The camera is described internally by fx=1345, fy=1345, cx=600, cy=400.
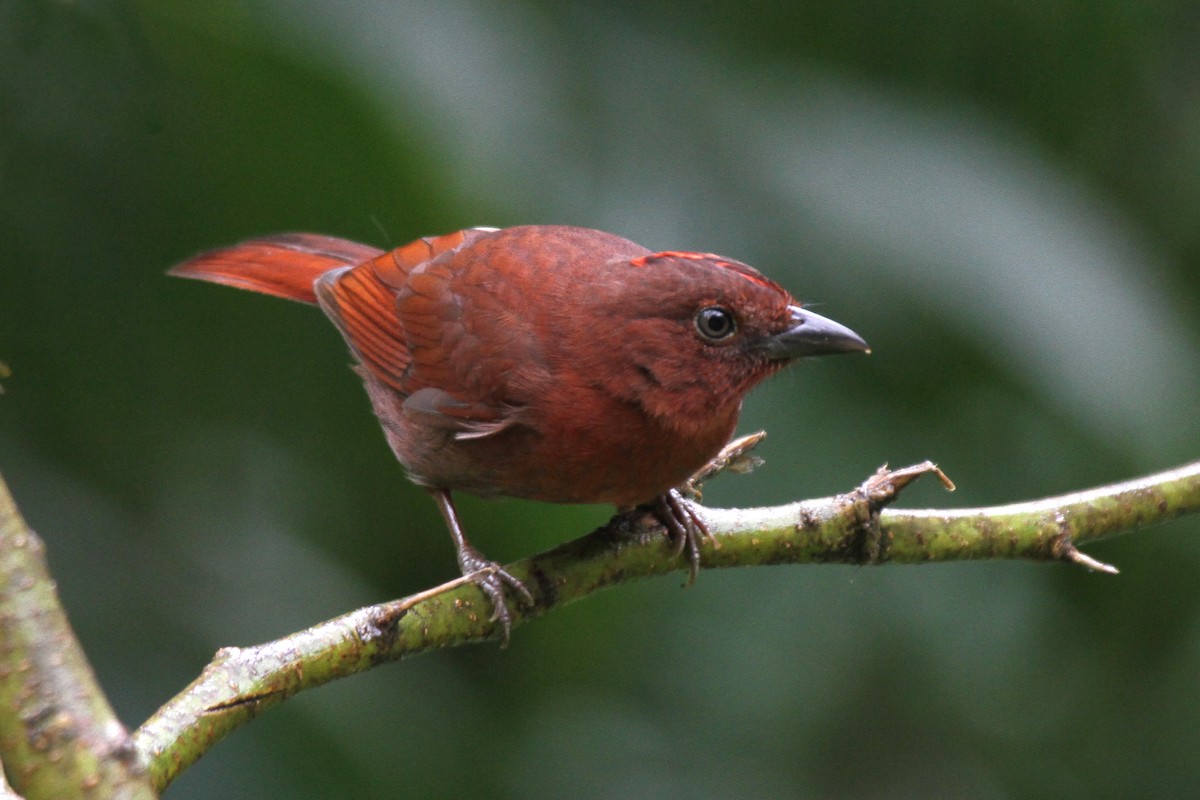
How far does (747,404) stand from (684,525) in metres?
0.92

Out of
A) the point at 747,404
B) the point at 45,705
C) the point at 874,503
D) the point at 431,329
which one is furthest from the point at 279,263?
the point at 45,705

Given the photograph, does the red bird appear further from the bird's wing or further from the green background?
the green background

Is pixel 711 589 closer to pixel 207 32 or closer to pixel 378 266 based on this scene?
pixel 378 266

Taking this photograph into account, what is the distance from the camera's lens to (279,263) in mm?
3955

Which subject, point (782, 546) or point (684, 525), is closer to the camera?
point (782, 546)

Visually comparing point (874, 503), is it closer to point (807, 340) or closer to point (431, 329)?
point (807, 340)

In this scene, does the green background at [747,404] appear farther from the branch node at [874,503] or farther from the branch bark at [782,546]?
the branch node at [874,503]

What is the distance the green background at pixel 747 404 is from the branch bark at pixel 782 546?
79 cm

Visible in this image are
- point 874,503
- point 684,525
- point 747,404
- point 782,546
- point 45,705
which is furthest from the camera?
point 747,404

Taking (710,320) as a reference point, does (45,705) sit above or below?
below

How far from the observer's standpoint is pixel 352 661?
7.83 ft

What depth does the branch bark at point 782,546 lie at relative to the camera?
242 cm

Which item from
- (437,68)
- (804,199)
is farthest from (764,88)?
(437,68)

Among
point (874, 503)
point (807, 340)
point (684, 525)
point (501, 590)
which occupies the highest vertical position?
point (807, 340)
